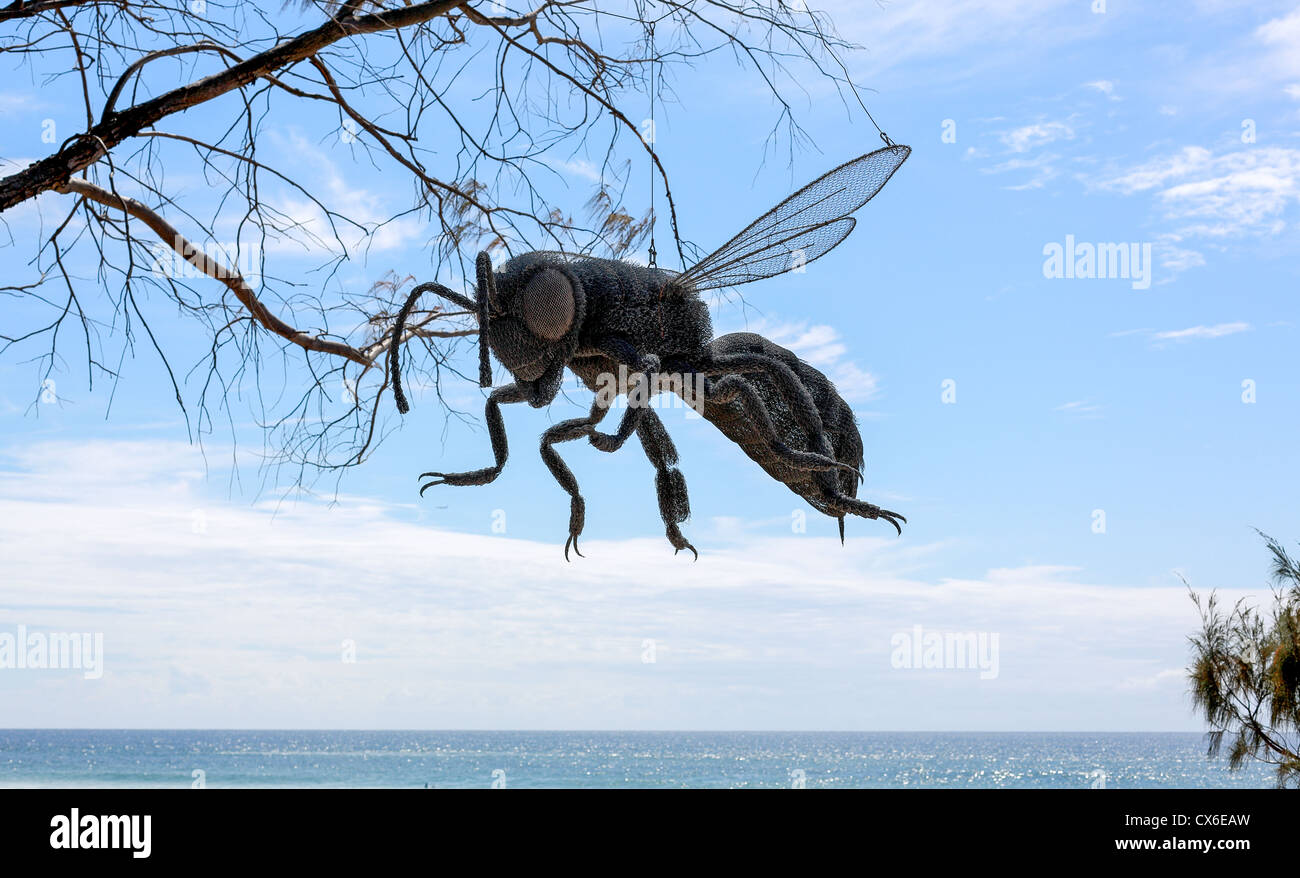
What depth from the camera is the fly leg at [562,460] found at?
2990mm

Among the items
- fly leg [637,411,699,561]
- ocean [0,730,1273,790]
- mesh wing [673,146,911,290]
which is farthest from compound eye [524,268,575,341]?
ocean [0,730,1273,790]

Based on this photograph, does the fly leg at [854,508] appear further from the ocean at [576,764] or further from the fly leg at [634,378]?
the ocean at [576,764]

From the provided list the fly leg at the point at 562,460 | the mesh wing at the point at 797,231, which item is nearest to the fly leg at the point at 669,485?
the fly leg at the point at 562,460

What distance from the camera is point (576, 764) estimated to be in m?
43.1

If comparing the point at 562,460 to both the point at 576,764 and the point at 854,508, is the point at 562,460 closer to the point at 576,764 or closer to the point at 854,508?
the point at 854,508

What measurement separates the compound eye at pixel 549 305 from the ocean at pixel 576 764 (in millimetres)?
24392

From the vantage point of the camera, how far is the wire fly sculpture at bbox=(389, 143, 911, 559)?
2.85 meters

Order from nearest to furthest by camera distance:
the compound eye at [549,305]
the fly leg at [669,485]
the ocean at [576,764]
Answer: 1. the compound eye at [549,305]
2. the fly leg at [669,485]
3. the ocean at [576,764]

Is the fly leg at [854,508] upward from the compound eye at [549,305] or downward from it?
downward

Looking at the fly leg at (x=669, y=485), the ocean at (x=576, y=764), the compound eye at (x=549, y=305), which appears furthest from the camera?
the ocean at (x=576, y=764)

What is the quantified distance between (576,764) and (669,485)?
4179 centimetres

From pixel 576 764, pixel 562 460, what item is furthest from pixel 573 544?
pixel 576 764

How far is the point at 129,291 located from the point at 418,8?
1570 mm
